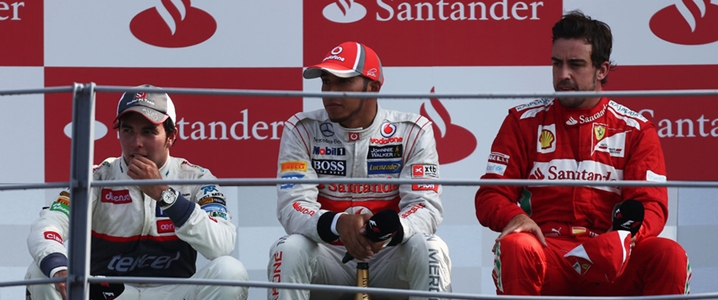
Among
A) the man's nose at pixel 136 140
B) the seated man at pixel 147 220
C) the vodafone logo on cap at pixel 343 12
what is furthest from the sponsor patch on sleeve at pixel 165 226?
the vodafone logo on cap at pixel 343 12

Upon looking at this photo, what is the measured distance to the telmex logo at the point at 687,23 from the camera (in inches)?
138

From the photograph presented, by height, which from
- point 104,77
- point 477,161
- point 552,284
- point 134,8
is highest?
point 134,8

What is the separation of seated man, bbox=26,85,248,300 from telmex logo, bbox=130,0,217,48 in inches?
23.8

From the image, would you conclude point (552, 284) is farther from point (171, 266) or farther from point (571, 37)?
point (171, 266)

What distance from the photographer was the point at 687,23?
350 centimetres

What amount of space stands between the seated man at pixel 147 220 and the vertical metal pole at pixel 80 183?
61 centimetres

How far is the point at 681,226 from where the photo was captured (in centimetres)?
350

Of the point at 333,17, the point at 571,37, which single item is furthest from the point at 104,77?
the point at 571,37

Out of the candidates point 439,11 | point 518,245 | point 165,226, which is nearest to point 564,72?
point 518,245

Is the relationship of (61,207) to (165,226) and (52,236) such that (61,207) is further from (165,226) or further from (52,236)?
(165,226)

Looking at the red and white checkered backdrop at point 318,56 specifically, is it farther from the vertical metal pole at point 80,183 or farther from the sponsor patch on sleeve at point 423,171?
the vertical metal pole at point 80,183

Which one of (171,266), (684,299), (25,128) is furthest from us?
(25,128)

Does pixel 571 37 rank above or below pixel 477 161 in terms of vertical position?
above

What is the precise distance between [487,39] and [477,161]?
0.42 metres
